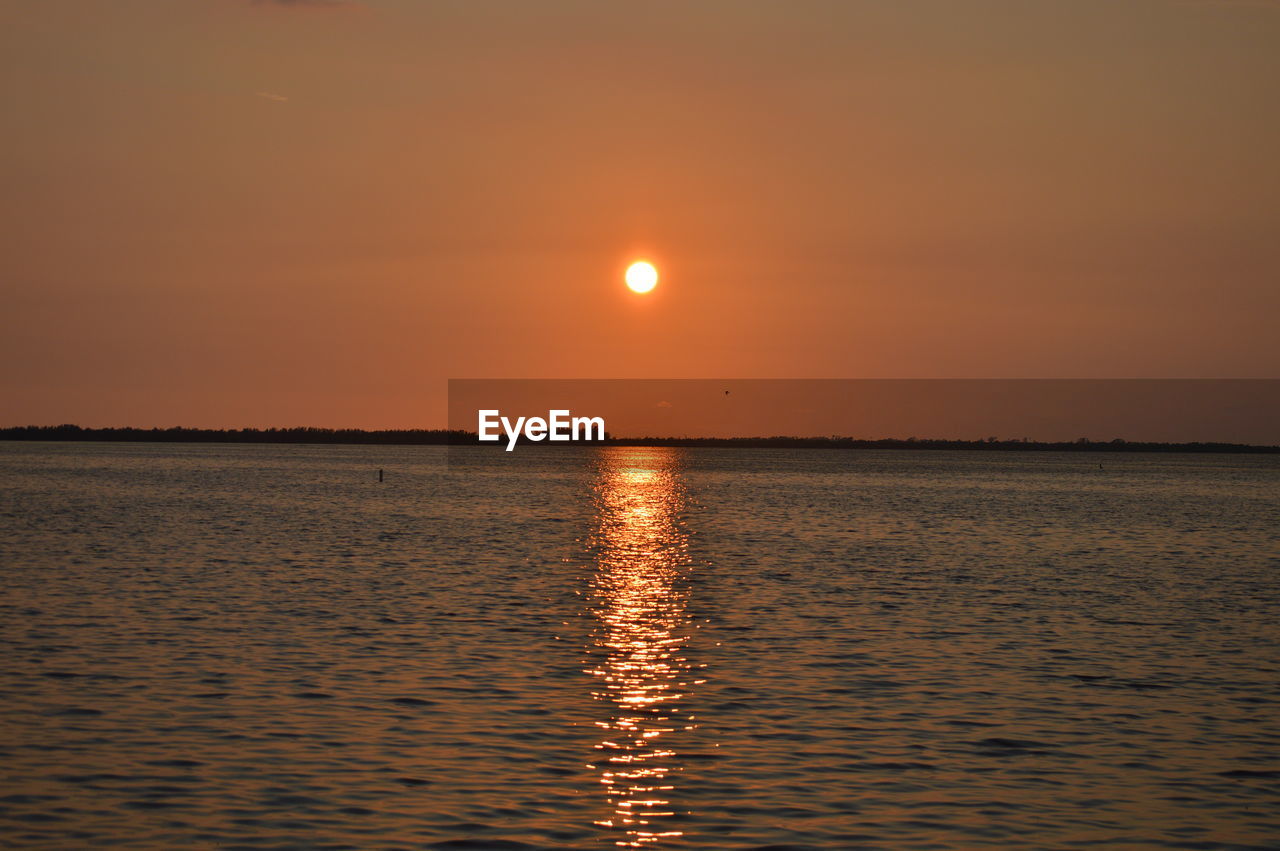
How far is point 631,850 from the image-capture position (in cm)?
1412

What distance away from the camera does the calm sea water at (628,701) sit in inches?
608

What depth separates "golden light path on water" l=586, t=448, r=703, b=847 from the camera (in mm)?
15812

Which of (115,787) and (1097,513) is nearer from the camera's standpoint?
(115,787)

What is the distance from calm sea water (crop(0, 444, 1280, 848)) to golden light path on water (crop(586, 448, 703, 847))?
95mm

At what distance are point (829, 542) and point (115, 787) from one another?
4918cm

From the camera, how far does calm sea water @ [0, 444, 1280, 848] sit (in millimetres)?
15445

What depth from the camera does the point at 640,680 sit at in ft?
79.9

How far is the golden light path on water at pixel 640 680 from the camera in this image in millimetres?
15812

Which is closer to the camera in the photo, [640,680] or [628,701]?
[628,701]

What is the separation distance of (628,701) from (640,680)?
2073 mm

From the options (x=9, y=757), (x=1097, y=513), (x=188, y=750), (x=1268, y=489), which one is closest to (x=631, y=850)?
(x=188, y=750)

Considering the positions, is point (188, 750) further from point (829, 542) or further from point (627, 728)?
point (829, 542)

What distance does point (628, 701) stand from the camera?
22.3 meters

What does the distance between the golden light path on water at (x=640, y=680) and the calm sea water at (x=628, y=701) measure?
0.31ft
